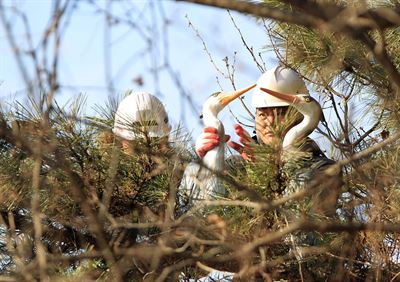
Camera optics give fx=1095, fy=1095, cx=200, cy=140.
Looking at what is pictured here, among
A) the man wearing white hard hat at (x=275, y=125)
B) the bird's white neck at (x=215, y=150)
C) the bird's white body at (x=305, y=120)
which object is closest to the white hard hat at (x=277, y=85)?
the man wearing white hard hat at (x=275, y=125)

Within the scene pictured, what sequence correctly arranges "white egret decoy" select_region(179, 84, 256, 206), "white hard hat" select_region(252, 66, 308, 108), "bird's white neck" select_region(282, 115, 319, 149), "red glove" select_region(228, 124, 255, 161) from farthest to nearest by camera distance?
"white hard hat" select_region(252, 66, 308, 108) → "bird's white neck" select_region(282, 115, 319, 149) → "red glove" select_region(228, 124, 255, 161) → "white egret decoy" select_region(179, 84, 256, 206)

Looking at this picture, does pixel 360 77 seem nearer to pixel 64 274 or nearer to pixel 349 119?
pixel 349 119

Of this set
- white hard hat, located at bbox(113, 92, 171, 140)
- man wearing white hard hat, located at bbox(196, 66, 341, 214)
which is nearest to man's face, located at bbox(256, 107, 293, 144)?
man wearing white hard hat, located at bbox(196, 66, 341, 214)

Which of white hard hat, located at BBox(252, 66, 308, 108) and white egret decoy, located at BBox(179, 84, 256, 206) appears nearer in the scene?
white egret decoy, located at BBox(179, 84, 256, 206)

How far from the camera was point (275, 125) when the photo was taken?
128 inches

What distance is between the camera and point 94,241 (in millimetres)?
3160

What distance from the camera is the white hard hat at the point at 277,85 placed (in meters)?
3.69

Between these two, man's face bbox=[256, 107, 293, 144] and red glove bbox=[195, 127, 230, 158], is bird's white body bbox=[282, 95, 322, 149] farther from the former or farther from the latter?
red glove bbox=[195, 127, 230, 158]

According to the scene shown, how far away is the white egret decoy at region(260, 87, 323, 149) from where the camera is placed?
336cm

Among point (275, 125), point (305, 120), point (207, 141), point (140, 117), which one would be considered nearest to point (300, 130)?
point (305, 120)

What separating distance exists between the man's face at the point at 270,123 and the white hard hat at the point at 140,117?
0.98ft

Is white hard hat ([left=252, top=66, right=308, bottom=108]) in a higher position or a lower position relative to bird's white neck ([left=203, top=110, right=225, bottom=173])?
higher

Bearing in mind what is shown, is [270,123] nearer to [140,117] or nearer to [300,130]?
[300,130]

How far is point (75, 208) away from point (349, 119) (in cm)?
99
